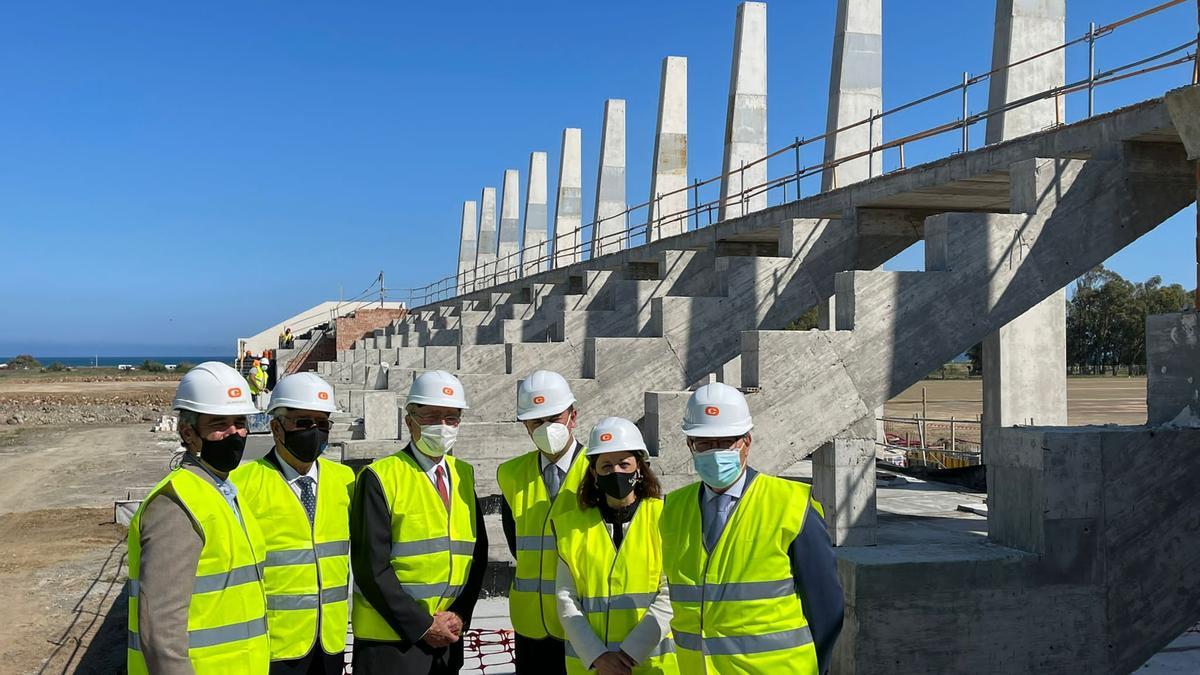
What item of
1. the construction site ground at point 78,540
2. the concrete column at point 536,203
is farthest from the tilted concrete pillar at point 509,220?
the construction site ground at point 78,540

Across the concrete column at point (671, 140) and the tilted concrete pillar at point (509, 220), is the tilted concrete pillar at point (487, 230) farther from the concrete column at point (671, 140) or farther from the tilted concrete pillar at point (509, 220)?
the concrete column at point (671, 140)

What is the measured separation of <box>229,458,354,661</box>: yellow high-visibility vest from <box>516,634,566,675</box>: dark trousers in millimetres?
855

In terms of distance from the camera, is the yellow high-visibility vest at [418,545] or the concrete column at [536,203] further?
the concrete column at [536,203]

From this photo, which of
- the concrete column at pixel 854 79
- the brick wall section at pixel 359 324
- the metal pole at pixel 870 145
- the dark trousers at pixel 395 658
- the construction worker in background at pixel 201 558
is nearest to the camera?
the construction worker in background at pixel 201 558

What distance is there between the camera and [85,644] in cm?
912

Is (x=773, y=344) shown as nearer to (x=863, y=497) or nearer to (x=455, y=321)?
(x=863, y=497)

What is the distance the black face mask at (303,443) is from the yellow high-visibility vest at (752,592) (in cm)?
171

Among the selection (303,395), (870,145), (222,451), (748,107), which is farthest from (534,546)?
(748,107)

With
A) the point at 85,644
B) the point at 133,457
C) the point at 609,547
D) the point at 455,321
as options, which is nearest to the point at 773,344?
the point at 609,547

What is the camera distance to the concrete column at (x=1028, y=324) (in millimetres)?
12656

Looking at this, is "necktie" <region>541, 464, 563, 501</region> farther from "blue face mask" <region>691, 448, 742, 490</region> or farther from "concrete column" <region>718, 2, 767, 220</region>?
"concrete column" <region>718, 2, 767, 220</region>

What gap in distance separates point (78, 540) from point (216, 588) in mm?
12413

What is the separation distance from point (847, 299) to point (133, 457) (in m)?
22.7

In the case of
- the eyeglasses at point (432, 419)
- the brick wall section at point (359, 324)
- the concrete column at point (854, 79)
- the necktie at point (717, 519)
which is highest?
the concrete column at point (854, 79)
